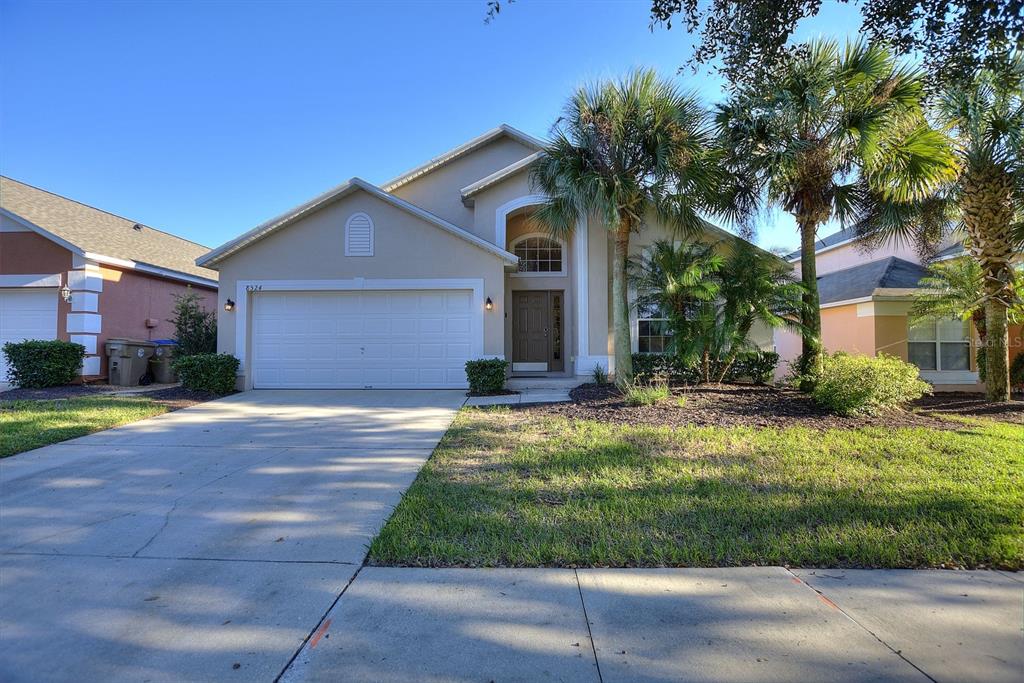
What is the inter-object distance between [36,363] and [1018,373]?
2374 cm

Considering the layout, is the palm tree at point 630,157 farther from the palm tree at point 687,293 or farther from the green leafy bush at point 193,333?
the green leafy bush at point 193,333

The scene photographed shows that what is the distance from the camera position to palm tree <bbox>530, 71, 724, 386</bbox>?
32.5 feet

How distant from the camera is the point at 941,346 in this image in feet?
46.5

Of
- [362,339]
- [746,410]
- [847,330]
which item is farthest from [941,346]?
[362,339]

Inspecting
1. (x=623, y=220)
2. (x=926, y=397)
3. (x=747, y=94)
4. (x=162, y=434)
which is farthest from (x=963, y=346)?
(x=162, y=434)

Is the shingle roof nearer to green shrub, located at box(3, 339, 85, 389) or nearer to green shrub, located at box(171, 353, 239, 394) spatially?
green shrub, located at box(3, 339, 85, 389)

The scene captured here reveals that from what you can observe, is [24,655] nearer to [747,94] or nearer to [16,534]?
[16,534]

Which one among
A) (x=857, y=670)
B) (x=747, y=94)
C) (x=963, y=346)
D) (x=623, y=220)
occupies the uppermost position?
(x=747, y=94)

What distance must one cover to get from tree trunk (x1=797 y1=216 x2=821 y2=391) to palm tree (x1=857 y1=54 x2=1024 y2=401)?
4.44 feet

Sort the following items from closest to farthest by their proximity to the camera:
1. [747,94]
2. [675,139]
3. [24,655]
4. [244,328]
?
1. [24,655]
2. [747,94]
3. [675,139]
4. [244,328]

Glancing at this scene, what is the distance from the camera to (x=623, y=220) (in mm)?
10930

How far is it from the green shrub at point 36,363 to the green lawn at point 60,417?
2.33 meters

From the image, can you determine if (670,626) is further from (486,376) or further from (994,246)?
(994,246)

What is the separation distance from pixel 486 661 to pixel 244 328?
11.9m
